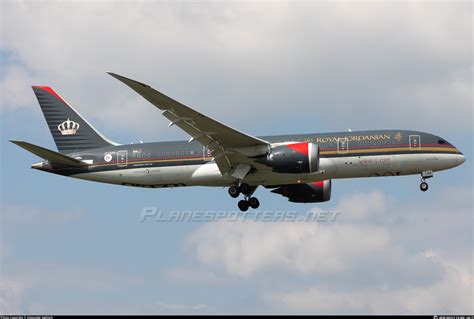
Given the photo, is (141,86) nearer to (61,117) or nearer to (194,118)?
(194,118)

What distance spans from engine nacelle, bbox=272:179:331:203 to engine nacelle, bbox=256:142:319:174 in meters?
8.72

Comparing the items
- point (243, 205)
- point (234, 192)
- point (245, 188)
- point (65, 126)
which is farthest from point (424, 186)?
point (65, 126)

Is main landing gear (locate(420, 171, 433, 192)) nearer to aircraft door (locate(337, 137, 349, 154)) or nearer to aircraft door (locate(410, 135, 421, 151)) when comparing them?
aircraft door (locate(410, 135, 421, 151))

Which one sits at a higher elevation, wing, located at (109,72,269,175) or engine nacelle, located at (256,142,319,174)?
wing, located at (109,72,269,175)

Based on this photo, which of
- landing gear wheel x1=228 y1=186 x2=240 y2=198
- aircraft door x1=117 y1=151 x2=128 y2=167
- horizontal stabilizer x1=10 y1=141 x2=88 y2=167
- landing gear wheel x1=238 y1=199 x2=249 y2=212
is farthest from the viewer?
aircraft door x1=117 y1=151 x2=128 y2=167

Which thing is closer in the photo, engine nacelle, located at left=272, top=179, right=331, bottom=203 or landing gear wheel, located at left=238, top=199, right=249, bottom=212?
landing gear wheel, located at left=238, top=199, right=249, bottom=212

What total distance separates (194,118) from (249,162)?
17.7ft

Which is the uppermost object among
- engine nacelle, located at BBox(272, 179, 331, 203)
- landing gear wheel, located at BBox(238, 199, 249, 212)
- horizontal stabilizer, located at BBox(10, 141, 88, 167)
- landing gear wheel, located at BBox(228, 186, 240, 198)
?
horizontal stabilizer, located at BBox(10, 141, 88, 167)

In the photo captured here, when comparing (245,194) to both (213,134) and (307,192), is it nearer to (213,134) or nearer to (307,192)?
(213,134)

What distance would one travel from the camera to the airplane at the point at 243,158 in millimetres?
52562

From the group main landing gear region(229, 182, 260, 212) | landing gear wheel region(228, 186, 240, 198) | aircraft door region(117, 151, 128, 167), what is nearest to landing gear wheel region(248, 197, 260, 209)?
main landing gear region(229, 182, 260, 212)

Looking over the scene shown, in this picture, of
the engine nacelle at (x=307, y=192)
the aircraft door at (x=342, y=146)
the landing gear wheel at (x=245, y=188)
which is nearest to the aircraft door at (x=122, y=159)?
the landing gear wheel at (x=245, y=188)

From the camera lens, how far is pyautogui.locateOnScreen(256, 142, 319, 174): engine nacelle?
171ft

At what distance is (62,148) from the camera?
61.6 m
